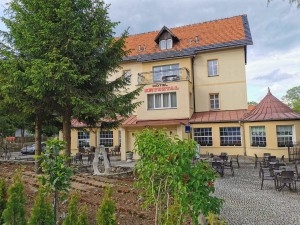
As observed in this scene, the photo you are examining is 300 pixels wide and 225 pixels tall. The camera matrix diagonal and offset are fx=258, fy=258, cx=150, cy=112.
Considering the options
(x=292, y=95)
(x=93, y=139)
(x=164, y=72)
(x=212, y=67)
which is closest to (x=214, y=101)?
(x=212, y=67)

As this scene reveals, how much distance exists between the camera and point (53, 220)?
14.4 ft

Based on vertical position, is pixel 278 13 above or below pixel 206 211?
above

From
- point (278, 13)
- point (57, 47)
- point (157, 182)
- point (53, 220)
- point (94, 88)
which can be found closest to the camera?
point (53, 220)

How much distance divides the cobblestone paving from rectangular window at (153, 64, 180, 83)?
12.4 meters

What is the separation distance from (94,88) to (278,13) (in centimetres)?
891

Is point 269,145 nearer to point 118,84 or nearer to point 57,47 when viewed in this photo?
point 118,84

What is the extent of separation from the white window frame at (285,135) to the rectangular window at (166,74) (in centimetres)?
913

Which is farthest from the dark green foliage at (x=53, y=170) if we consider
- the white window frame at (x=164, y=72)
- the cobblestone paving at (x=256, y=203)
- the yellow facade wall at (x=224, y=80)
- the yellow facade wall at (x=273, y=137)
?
the yellow facade wall at (x=224, y=80)

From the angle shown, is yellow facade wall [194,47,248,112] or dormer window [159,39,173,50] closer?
yellow facade wall [194,47,248,112]

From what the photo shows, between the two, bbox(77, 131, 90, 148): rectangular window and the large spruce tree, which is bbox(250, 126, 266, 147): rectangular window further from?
bbox(77, 131, 90, 148): rectangular window

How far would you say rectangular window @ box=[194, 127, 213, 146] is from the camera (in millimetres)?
22595

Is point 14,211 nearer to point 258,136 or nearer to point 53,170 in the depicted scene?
point 53,170

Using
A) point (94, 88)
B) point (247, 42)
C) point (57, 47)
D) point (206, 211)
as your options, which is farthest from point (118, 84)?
point (247, 42)

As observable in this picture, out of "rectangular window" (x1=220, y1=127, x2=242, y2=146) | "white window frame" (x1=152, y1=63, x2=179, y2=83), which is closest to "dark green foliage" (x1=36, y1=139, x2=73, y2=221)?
"white window frame" (x1=152, y1=63, x2=179, y2=83)
